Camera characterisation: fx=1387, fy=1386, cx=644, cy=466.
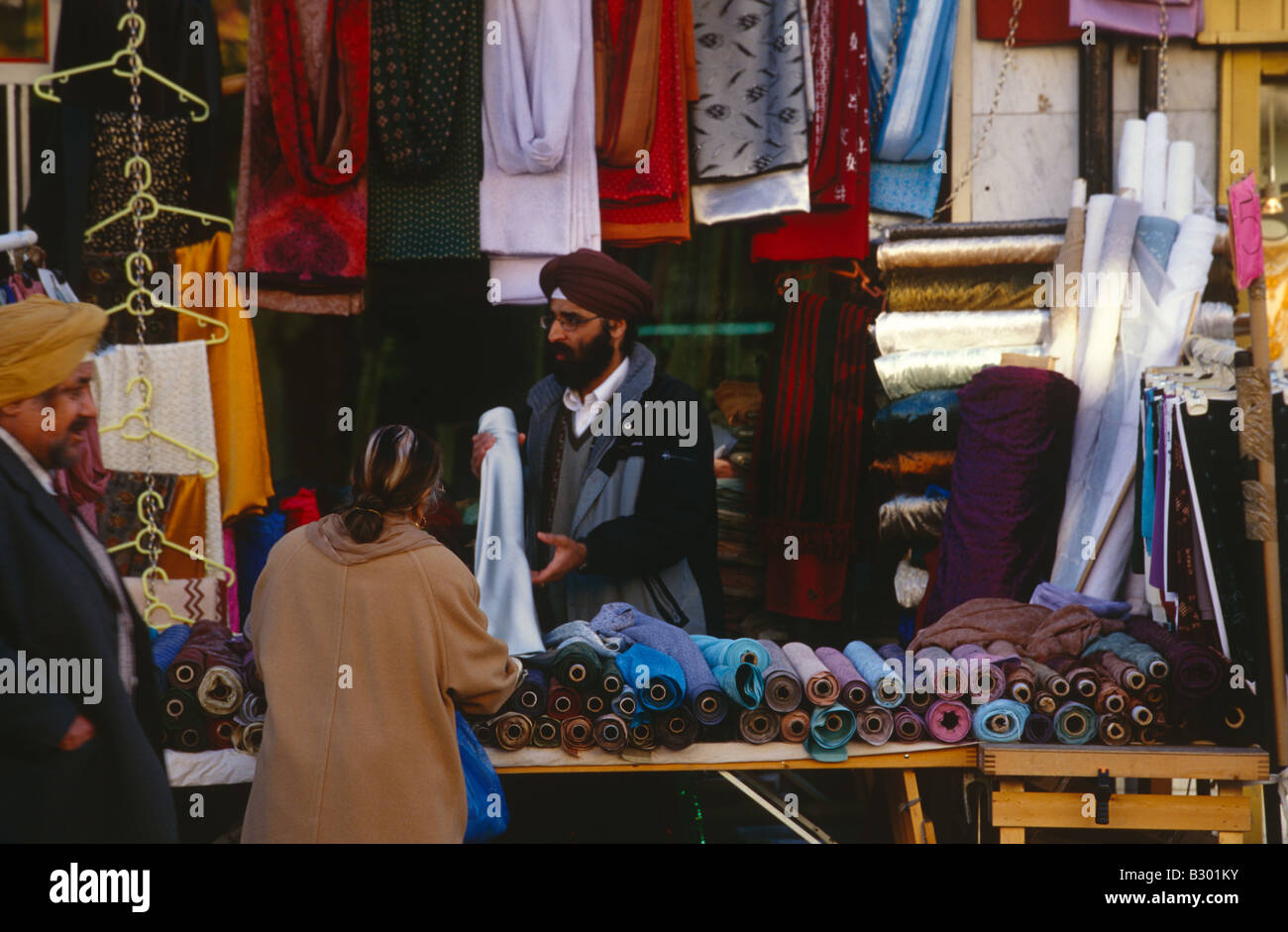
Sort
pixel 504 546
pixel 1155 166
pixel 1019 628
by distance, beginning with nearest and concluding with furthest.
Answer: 1. pixel 1019 628
2. pixel 504 546
3. pixel 1155 166

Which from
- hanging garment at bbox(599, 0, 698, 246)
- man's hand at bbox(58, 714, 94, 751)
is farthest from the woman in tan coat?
hanging garment at bbox(599, 0, 698, 246)

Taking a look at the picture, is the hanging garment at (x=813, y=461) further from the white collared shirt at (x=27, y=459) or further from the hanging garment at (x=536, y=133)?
the white collared shirt at (x=27, y=459)

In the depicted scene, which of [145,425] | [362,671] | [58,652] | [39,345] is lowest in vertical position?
[362,671]

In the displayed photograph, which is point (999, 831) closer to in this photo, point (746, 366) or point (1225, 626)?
point (1225, 626)

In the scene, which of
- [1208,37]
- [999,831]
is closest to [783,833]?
[999,831]

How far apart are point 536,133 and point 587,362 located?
3.11 ft

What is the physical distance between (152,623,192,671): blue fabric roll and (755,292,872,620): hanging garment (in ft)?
7.81

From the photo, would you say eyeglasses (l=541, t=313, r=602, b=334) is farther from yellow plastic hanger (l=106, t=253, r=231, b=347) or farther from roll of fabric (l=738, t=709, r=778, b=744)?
roll of fabric (l=738, t=709, r=778, b=744)

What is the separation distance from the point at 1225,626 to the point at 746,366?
8.43 ft

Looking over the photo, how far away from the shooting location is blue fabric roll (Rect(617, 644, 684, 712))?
3895mm

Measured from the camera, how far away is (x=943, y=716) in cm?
405

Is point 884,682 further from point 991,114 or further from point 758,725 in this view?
point 991,114

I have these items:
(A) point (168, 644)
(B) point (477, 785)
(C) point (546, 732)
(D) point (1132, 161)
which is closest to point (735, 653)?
(C) point (546, 732)
